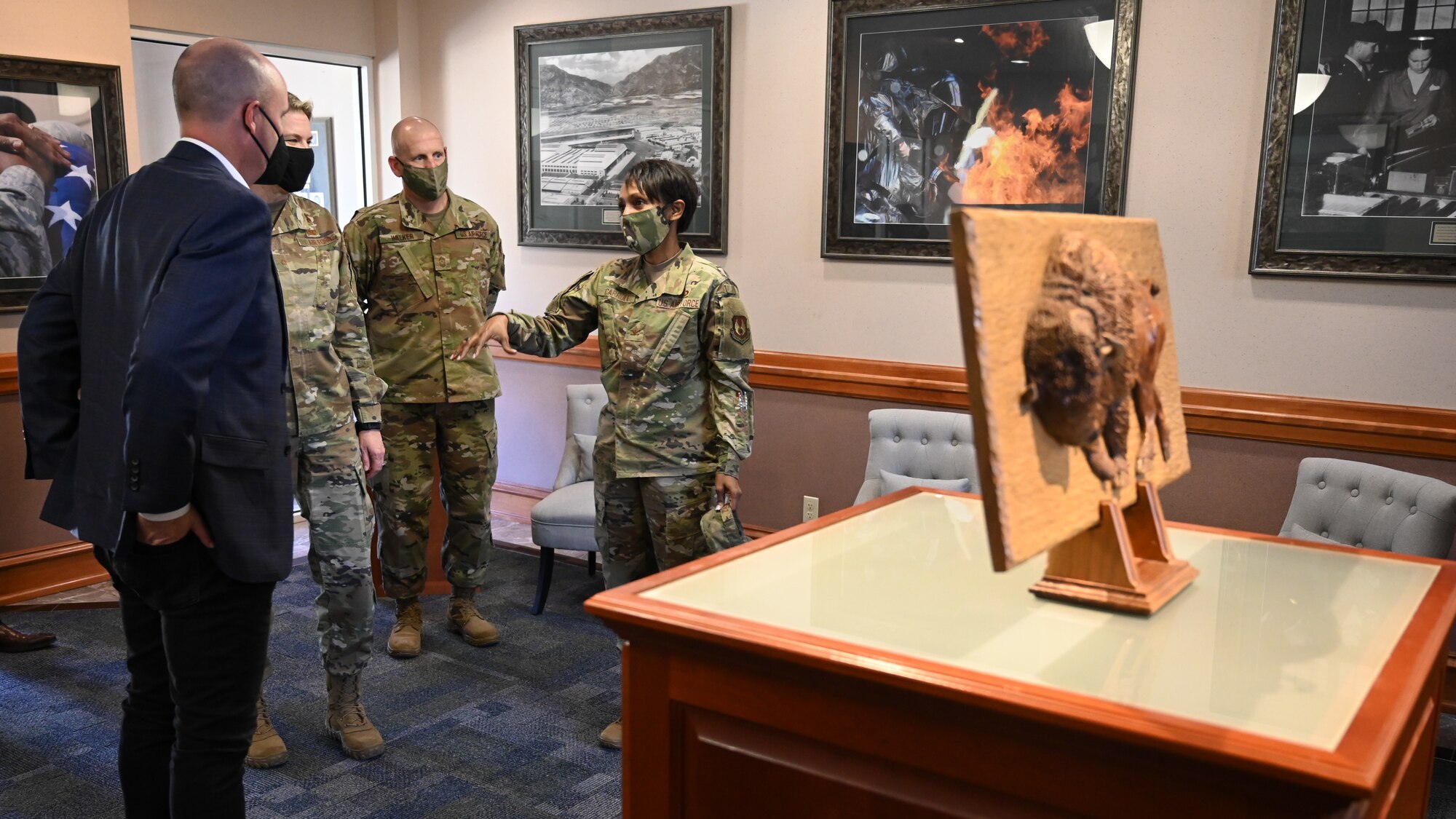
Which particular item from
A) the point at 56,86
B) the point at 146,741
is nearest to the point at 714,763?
the point at 146,741

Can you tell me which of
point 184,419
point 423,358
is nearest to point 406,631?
point 423,358

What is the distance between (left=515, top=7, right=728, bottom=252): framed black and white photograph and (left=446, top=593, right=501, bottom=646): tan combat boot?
1689mm

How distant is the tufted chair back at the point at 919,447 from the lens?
349cm

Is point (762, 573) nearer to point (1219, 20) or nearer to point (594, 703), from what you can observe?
point (594, 703)

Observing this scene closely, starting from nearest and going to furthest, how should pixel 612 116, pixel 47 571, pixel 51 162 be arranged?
pixel 51 162 < pixel 47 571 < pixel 612 116

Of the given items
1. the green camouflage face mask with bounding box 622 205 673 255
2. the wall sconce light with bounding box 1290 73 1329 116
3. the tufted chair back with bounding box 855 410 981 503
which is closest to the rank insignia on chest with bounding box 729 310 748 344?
the green camouflage face mask with bounding box 622 205 673 255

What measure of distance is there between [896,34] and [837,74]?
A: 256 mm

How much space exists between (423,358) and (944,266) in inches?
71.5

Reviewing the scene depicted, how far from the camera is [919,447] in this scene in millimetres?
3562

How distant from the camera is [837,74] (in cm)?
395

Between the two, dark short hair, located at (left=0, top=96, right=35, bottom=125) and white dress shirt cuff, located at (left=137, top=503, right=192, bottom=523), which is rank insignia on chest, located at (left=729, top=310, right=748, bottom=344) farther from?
dark short hair, located at (left=0, top=96, right=35, bottom=125)

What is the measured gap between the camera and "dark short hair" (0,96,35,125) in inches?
146

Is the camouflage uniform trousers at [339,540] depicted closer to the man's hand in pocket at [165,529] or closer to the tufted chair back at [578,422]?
the man's hand in pocket at [165,529]

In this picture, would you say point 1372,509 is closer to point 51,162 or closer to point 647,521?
point 647,521
